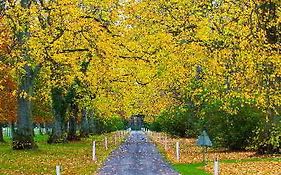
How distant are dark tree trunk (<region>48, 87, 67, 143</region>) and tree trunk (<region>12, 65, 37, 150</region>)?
13836 mm

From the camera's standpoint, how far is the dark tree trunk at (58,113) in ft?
161

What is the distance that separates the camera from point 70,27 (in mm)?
28031

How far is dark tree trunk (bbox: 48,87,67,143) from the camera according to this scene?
49.0 m

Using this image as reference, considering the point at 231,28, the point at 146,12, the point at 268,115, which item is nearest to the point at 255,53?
the point at 231,28

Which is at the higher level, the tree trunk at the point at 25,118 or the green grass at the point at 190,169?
the tree trunk at the point at 25,118

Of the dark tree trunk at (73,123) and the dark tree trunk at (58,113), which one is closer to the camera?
the dark tree trunk at (58,113)

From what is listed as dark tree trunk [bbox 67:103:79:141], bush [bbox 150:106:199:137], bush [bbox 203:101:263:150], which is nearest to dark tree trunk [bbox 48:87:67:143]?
dark tree trunk [bbox 67:103:79:141]

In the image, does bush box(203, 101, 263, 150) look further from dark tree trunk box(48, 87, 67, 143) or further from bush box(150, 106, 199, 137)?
bush box(150, 106, 199, 137)

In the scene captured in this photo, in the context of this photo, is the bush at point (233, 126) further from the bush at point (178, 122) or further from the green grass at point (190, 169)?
the bush at point (178, 122)

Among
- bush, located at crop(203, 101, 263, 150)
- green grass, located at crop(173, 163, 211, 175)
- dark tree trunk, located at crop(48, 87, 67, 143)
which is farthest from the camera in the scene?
dark tree trunk, located at crop(48, 87, 67, 143)

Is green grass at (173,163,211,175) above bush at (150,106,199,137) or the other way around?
the other way around

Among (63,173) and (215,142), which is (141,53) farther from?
(63,173)

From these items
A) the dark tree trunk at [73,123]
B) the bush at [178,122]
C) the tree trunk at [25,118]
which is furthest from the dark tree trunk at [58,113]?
the bush at [178,122]

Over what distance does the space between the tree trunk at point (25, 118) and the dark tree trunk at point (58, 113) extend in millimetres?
13836
